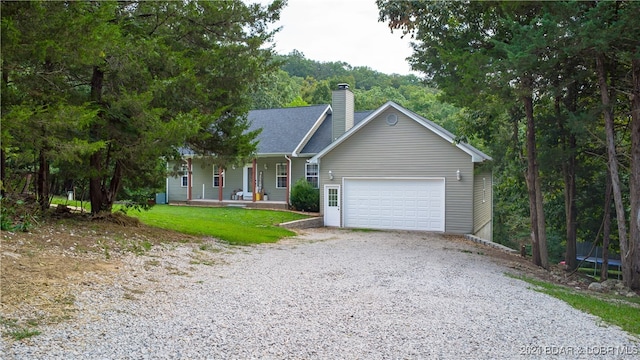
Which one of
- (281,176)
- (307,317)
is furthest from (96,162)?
(281,176)

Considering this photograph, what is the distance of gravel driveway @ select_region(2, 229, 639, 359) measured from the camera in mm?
4488

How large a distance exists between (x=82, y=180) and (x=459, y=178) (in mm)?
12308

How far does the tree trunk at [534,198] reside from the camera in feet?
43.7

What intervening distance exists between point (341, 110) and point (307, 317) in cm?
1807

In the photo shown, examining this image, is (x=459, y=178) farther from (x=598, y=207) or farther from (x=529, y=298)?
(x=529, y=298)

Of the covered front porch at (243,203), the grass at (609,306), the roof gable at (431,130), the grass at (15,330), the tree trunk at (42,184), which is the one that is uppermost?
the roof gable at (431,130)

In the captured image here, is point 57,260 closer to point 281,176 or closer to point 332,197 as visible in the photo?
point 332,197

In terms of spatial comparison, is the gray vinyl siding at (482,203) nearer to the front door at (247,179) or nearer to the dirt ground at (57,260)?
the front door at (247,179)

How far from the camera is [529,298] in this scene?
7.48m

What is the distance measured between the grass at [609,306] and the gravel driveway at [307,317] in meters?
0.32

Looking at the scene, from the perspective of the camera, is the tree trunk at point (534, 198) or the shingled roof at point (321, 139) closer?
the tree trunk at point (534, 198)

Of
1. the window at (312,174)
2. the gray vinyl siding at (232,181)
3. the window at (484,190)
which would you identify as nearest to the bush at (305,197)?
the window at (312,174)

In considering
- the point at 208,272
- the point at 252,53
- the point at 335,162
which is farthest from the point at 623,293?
the point at 335,162

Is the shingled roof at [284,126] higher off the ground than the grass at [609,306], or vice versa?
the shingled roof at [284,126]
